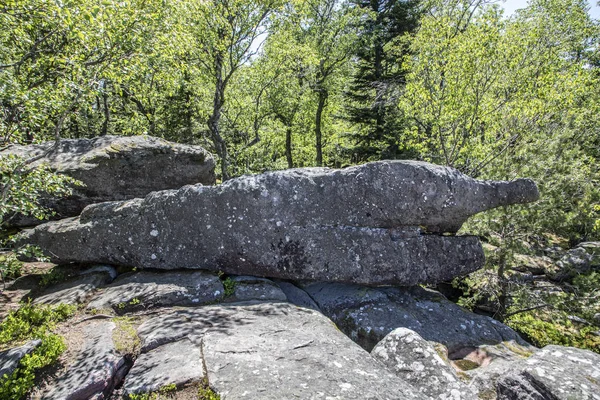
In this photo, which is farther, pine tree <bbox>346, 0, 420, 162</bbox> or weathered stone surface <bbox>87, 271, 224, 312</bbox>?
pine tree <bbox>346, 0, 420, 162</bbox>

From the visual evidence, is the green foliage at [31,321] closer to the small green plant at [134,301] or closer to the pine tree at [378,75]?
the small green plant at [134,301]

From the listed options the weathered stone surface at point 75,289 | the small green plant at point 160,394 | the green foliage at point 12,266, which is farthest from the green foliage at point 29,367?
the green foliage at point 12,266

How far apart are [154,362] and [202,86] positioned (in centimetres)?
1962

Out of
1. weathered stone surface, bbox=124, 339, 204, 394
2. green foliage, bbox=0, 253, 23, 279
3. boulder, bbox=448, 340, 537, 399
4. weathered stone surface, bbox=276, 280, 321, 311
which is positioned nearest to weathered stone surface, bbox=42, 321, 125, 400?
weathered stone surface, bbox=124, 339, 204, 394

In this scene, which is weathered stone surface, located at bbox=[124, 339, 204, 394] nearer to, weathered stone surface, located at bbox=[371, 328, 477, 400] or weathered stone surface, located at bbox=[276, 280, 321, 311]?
weathered stone surface, located at bbox=[276, 280, 321, 311]

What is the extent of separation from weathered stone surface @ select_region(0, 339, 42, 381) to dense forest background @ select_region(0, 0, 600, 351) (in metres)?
3.13

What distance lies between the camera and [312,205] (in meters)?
8.20

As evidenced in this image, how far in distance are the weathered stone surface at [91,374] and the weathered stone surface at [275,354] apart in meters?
0.60

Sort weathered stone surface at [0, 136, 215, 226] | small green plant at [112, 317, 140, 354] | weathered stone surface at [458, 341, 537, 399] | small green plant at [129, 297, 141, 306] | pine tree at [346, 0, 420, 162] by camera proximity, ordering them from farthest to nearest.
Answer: pine tree at [346, 0, 420, 162]
weathered stone surface at [0, 136, 215, 226]
small green plant at [129, 297, 141, 306]
weathered stone surface at [458, 341, 537, 399]
small green plant at [112, 317, 140, 354]

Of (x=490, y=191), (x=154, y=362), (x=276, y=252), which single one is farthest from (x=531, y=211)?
(x=154, y=362)

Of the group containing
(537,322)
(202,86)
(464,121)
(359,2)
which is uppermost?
(359,2)

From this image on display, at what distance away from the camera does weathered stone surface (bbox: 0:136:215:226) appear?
10.6 metres

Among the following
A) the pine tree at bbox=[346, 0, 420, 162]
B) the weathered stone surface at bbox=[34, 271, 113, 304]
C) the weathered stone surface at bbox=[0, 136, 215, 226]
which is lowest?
the weathered stone surface at bbox=[34, 271, 113, 304]

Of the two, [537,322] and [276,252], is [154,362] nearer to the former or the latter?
[276,252]
